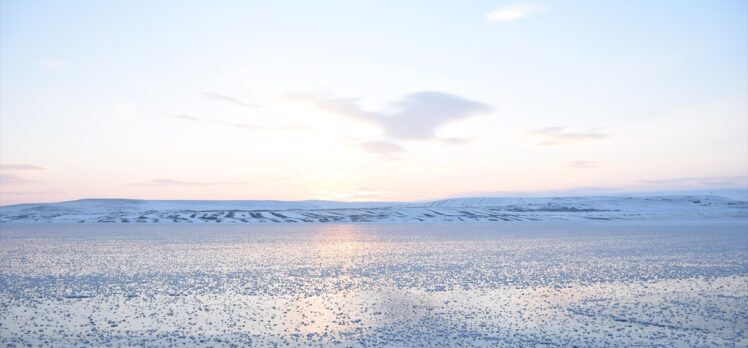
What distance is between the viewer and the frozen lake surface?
11250mm

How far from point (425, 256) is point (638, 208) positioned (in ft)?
358

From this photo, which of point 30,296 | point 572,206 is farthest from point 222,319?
point 572,206

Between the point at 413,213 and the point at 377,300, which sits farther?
the point at 413,213

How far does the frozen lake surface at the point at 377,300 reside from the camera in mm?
11250

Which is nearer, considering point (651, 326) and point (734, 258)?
point (651, 326)

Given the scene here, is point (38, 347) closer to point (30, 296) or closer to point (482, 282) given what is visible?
point (30, 296)

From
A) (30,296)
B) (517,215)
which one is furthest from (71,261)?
(517,215)

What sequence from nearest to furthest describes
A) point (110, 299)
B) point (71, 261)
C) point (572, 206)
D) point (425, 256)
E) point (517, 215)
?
point (110, 299) → point (71, 261) → point (425, 256) → point (517, 215) → point (572, 206)

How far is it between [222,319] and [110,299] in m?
4.47

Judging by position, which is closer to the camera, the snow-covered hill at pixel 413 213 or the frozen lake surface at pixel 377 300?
the frozen lake surface at pixel 377 300

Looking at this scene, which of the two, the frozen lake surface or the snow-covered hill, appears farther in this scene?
the snow-covered hill

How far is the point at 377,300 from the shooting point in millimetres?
15016

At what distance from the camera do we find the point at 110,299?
15.2 meters

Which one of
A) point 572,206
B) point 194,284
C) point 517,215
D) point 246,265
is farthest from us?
point 572,206
